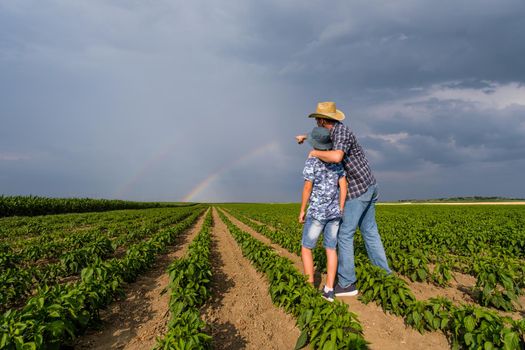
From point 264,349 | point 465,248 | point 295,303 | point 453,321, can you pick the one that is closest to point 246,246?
point 295,303

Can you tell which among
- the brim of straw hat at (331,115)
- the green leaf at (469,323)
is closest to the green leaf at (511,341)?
the green leaf at (469,323)

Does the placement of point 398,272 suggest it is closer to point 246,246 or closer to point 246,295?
point 246,295

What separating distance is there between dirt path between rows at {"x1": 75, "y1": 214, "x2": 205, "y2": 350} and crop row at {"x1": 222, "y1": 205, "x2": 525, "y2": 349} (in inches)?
135

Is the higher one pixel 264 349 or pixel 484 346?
pixel 484 346

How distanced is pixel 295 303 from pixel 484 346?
2.48 m

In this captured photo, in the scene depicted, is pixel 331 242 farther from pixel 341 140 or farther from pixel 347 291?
pixel 341 140

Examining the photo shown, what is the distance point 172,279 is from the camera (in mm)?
5414

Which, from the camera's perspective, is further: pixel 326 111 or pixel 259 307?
pixel 259 307

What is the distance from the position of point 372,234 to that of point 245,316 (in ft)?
8.63

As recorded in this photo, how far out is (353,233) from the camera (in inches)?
198

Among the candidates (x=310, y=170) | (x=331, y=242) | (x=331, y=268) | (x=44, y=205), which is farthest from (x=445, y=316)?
(x=44, y=205)

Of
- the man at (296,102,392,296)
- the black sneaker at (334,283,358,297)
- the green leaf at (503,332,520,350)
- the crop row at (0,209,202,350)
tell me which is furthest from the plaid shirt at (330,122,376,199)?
the crop row at (0,209,202,350)

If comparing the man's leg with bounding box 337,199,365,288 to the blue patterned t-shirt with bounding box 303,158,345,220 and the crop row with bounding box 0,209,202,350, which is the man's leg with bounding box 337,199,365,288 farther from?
the crop row with bounding box 0,209,202,350

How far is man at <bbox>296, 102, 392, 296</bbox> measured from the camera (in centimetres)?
459
